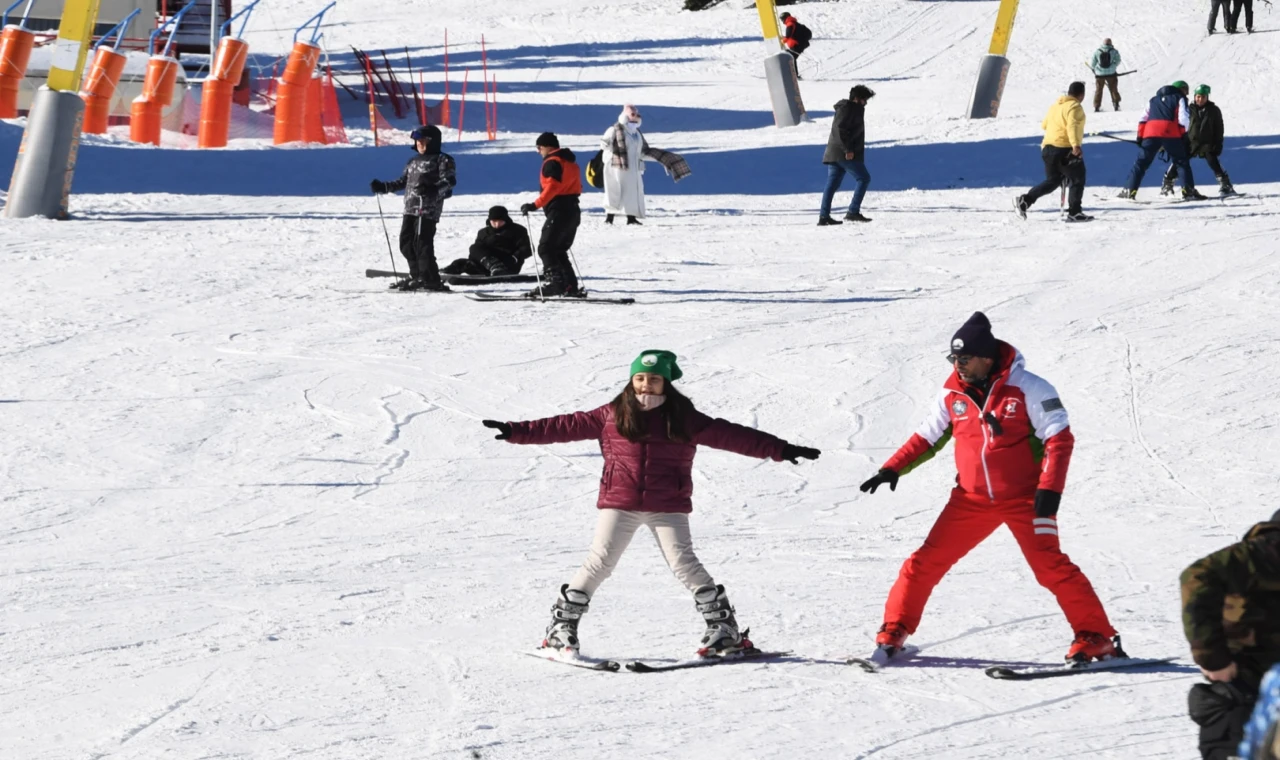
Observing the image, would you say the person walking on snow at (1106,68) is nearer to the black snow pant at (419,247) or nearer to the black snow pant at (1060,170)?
the black snow pant at (1060,170)

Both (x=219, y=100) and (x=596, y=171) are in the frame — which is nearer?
(x=596, y=171)

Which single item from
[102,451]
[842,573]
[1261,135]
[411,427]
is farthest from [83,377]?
[1261,135]

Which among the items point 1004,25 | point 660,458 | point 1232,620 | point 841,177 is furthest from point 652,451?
point 1004,25

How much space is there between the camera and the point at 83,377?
10828 mm

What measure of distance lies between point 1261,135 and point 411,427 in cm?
1472

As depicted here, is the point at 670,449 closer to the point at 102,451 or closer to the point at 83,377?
the point at 102,451

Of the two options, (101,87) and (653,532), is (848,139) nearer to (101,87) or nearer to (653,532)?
(101,87)

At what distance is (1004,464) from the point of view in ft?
18.1

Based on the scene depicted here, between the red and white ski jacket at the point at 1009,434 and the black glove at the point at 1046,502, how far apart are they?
0.04 meters

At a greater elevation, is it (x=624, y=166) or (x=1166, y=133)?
(x=1166, y=133)

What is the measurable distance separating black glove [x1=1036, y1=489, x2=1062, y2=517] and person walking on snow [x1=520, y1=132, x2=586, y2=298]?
7.59 meters

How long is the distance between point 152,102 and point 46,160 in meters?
5.26

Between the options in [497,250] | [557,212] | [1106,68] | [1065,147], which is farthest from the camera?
[1106,68]

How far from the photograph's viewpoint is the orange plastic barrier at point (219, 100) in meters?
22.5
